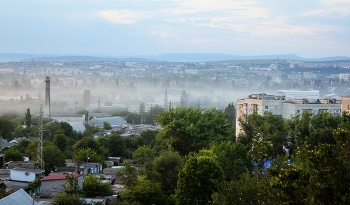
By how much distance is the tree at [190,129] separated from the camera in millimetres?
19891

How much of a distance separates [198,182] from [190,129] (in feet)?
24.4

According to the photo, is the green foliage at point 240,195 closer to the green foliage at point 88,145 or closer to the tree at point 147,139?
the green foliage at point 88,145

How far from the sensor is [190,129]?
64.6 feet

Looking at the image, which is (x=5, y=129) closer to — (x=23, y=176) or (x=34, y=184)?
(x=23, y=176)

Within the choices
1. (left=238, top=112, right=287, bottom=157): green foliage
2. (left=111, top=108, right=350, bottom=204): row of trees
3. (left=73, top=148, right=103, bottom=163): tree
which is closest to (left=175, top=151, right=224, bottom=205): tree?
(left=111, top=108, right=350, bottom=204): row of trees

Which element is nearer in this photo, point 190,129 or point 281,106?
point 190,129

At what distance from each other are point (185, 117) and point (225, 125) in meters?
1.97

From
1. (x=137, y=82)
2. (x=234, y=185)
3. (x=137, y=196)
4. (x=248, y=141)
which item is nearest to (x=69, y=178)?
(x=137, y=196)

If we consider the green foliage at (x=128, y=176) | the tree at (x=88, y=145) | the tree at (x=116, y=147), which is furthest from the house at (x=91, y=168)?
the tree at (x=116, y=147)

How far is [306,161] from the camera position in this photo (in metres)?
6.89

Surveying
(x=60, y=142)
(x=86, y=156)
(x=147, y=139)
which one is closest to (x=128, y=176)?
(x=86, y=156)

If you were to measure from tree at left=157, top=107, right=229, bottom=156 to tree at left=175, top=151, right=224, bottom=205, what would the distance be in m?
7.09

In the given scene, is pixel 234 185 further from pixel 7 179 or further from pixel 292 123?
pixel 292 123

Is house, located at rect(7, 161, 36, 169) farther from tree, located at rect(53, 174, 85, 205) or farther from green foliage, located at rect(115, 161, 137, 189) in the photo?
tree, located at rect(53, 174, 85, 205)
